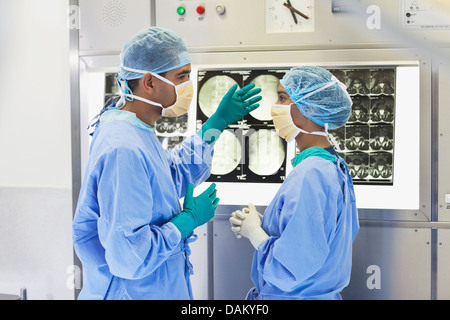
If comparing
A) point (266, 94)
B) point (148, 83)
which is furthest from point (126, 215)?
point (266, 94)

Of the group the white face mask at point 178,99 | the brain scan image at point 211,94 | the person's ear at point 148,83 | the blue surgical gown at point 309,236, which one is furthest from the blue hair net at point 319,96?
the brain scan image at point 211,94

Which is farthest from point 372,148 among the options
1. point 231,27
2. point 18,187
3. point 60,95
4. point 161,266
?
point 18,187

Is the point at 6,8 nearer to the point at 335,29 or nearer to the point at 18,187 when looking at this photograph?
the point at 18,187

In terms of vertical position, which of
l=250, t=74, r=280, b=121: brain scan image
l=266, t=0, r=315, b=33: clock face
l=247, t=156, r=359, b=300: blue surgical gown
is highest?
l=266, t=0, r=315, b=33: clock face

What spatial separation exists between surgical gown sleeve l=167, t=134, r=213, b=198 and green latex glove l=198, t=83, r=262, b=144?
0.04 meters

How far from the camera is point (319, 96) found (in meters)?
1.54

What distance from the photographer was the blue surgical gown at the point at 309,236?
1365 millimetres

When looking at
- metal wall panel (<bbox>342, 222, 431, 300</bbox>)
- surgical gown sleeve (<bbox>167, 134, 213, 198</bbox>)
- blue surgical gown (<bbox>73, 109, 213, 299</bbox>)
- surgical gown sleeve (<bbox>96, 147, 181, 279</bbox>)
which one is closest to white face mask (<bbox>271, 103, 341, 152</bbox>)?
surgical gown sleeve (<bbox>167, 134, 213, 198</bbox>)

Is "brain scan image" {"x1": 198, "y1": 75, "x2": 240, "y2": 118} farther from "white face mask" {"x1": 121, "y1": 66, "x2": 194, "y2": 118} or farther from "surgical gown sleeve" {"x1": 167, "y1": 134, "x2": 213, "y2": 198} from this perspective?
"white face mask" {"x1": 121, "y1": 66, "x2": 194, "y2": 118}

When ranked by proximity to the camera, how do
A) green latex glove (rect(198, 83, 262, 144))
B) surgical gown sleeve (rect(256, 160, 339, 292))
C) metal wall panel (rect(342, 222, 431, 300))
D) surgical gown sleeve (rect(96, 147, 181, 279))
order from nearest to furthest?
surgical gown sleeve (rect(96, 147, 181, 279))
surgical gown sleeve (rect(256, 160, 339, 292))
green latex glove (rect(198, 83, 262, 144))
metal wall panel (rect(342, 222, 431, 300))

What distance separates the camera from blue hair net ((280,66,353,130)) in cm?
153

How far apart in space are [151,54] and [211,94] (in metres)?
0.84

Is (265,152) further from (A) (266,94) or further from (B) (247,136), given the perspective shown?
(A) (266,94)

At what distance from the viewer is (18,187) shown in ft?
7.98
